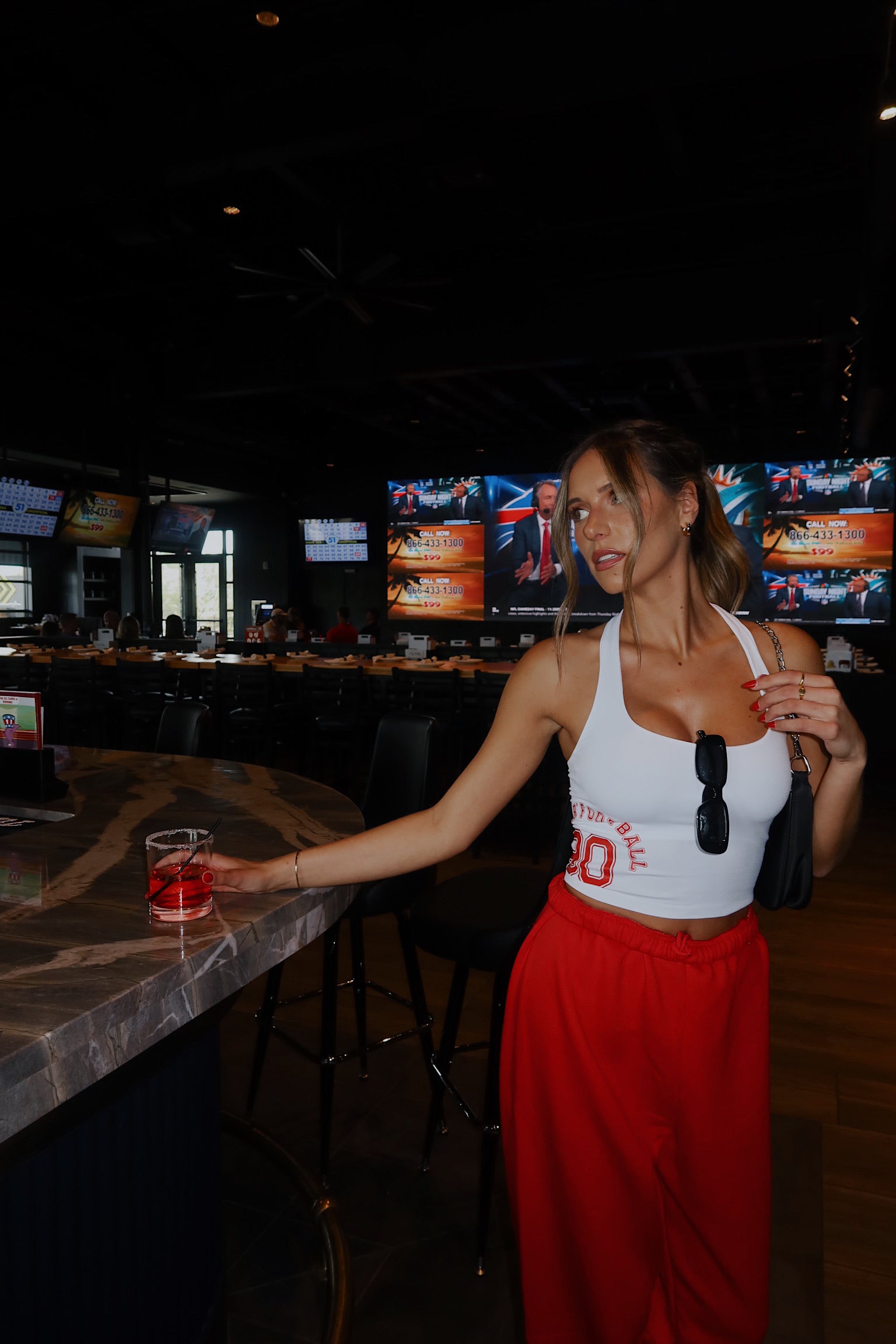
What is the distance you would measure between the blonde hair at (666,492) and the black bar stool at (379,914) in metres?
1.11

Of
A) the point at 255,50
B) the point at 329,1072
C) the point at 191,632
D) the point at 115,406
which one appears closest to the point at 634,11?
the point at 255,50

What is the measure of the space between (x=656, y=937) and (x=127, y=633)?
8.42 metres

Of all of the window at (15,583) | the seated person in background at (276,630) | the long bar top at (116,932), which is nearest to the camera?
the long bar top at (116,932)

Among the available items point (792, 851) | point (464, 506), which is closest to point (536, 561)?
point (464, 506)

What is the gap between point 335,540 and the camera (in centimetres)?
1319

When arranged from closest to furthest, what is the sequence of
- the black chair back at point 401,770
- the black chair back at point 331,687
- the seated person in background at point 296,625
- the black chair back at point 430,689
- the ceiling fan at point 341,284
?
the black chair back at point 401,770 → the ceiling fan at point 341,284 → the black chair back at point 430,689 → the black chair back at point 331,687 → the seated person in background at point 296,625

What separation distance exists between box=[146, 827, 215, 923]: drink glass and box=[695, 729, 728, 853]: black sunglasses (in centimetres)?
69

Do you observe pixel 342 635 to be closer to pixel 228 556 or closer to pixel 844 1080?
pixel 228 556

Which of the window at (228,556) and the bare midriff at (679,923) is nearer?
the bare midriff at (679,923)

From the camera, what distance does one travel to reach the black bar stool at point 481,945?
1.87 metres

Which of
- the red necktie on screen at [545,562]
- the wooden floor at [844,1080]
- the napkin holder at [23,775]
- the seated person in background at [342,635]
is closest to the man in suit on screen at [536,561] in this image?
the red necktie on screen at [545,562]

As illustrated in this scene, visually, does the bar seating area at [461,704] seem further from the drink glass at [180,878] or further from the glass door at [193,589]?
the glass door at [193,589]

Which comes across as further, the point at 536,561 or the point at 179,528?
the point at 179,528

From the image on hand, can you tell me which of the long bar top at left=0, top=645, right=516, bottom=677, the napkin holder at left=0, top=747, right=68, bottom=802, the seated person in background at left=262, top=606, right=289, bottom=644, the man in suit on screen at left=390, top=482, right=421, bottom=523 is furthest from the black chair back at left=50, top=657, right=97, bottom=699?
the napkin holder at left=0, top=747, right=68, bottom=802
